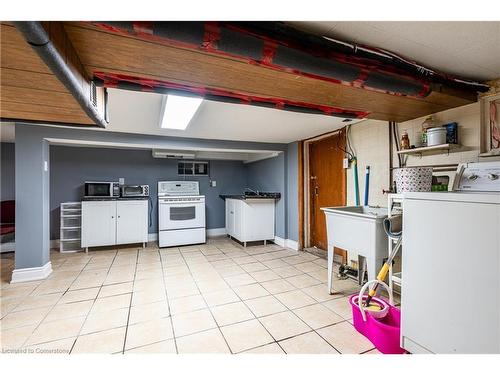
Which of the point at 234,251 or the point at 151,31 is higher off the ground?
the point at 151,31

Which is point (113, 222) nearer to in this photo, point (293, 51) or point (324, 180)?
point (324, 180)

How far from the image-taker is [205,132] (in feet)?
11.5

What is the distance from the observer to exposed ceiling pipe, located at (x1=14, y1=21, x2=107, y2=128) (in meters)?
0.80

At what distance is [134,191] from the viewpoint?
4.52 meters

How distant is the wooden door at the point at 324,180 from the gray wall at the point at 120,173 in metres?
2.32

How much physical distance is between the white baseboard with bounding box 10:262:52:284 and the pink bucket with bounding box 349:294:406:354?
3.64 meters

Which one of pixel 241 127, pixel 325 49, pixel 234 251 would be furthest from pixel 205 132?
pixel 325 49

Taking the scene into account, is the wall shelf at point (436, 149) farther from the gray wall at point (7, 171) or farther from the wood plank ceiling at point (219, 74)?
the gray wall at point (7, 171)

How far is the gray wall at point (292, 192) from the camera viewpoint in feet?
13.6

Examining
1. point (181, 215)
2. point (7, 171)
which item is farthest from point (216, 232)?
point (7, 171)

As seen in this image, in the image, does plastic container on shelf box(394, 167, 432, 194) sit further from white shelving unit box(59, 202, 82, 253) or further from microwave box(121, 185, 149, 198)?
white shelving unit box(59, 202, 82, 253)

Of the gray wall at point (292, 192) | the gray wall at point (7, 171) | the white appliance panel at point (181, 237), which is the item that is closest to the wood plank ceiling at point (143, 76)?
the gray wall at point (292, 192)
